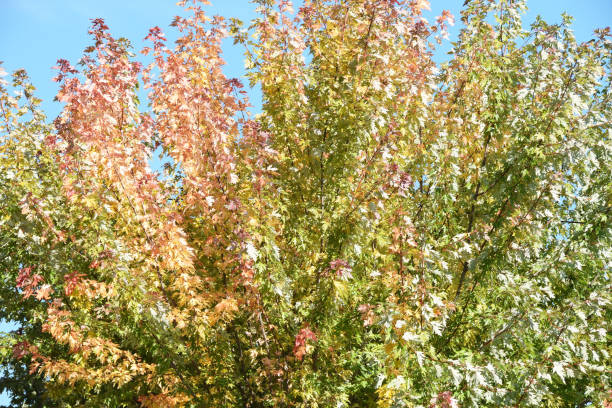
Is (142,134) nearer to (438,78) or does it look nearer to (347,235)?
(347,235)

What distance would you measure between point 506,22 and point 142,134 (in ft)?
19.3

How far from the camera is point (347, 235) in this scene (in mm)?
5996

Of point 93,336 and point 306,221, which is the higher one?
point 306,221

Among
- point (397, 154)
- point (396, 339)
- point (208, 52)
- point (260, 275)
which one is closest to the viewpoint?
point (396, 339)

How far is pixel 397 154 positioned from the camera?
672 cm

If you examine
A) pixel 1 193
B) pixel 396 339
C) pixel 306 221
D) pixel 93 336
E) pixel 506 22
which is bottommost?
pixel 396 339

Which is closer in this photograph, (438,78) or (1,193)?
(1,193)

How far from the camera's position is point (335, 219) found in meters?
6.00

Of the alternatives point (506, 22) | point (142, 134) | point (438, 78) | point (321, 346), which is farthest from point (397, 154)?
point (142, 134)

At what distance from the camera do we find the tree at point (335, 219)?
6.00m

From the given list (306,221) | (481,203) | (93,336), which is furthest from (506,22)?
(93,336)

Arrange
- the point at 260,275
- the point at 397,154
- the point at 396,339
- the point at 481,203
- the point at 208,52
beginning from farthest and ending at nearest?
the point at 208,52 → the point at 481,203 → the point at 397,154 → the point at 260,275 → the point at 396,339

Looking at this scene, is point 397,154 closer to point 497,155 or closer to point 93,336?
point 497,155

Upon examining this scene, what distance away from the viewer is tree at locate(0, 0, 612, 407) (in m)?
6.00
